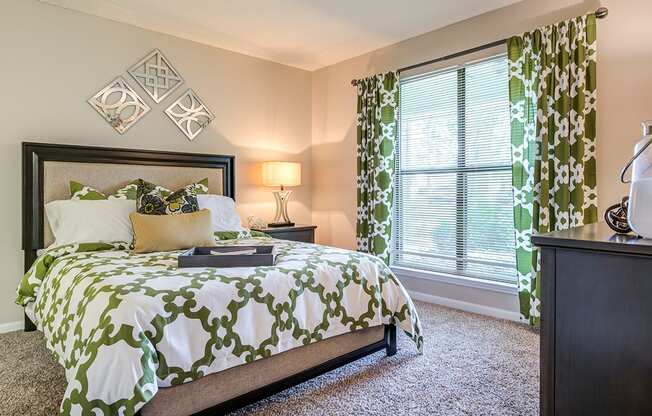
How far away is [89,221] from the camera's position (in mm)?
2809

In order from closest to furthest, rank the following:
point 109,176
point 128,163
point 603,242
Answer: point 603,242
point 109,176
point 128,163

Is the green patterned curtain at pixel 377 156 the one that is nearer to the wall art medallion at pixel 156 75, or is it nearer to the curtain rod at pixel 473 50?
the curtain rod at pixel 473 50

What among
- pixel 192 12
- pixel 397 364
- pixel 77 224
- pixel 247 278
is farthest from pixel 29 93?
pixel 397 364

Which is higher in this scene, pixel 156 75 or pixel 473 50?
pixel 473 50

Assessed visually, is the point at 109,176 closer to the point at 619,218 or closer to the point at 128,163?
the point at 128,163

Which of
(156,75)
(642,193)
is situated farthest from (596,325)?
(156,75)

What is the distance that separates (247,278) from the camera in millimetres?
1884

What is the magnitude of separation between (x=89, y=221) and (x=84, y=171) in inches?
23.0

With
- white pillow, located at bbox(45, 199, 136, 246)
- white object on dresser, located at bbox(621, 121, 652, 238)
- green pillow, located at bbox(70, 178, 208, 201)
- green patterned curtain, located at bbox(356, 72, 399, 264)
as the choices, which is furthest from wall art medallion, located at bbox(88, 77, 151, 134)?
white object on dresser, located at bbox(621, 121, 652, 238)

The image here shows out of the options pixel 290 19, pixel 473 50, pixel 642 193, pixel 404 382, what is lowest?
pixel 404 382

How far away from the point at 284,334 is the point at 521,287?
1968 millimetres

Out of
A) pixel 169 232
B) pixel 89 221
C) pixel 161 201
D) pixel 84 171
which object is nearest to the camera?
pixel 169 232

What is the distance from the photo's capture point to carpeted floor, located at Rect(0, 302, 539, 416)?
74.4 inches

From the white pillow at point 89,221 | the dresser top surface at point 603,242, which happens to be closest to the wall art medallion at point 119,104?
the white pillow at point 89,221
